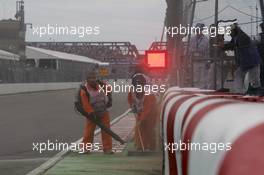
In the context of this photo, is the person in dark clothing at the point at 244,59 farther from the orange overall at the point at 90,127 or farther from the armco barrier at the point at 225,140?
the orange overall at the point at 90,127

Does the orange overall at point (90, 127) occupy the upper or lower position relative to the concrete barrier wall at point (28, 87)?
lower

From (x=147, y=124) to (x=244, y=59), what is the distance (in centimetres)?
504

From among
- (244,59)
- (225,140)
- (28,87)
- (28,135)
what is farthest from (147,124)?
(28,87)

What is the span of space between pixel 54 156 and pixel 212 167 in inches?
385

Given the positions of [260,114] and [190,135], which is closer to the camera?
[260,114]

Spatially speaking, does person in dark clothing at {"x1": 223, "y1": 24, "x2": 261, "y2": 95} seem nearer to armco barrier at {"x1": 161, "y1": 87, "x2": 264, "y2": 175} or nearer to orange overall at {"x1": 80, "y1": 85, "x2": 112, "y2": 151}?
armco barrier at {"x1": 161, "y1": 87, "x2": 264, "y2": 175}

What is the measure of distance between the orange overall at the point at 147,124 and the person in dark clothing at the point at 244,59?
459 cm

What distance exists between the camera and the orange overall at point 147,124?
12.1m

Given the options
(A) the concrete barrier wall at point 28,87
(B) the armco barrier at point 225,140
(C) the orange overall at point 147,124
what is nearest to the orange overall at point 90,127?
(C) the orange overall at point 147,124

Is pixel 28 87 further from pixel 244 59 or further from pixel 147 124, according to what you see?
pixel 244 59

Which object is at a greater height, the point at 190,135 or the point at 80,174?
the point at 190,135

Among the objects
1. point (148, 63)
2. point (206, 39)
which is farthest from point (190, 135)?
point (148, 63)

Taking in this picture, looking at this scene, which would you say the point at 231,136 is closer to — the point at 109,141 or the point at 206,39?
the point at 206,39

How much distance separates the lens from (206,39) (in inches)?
341
